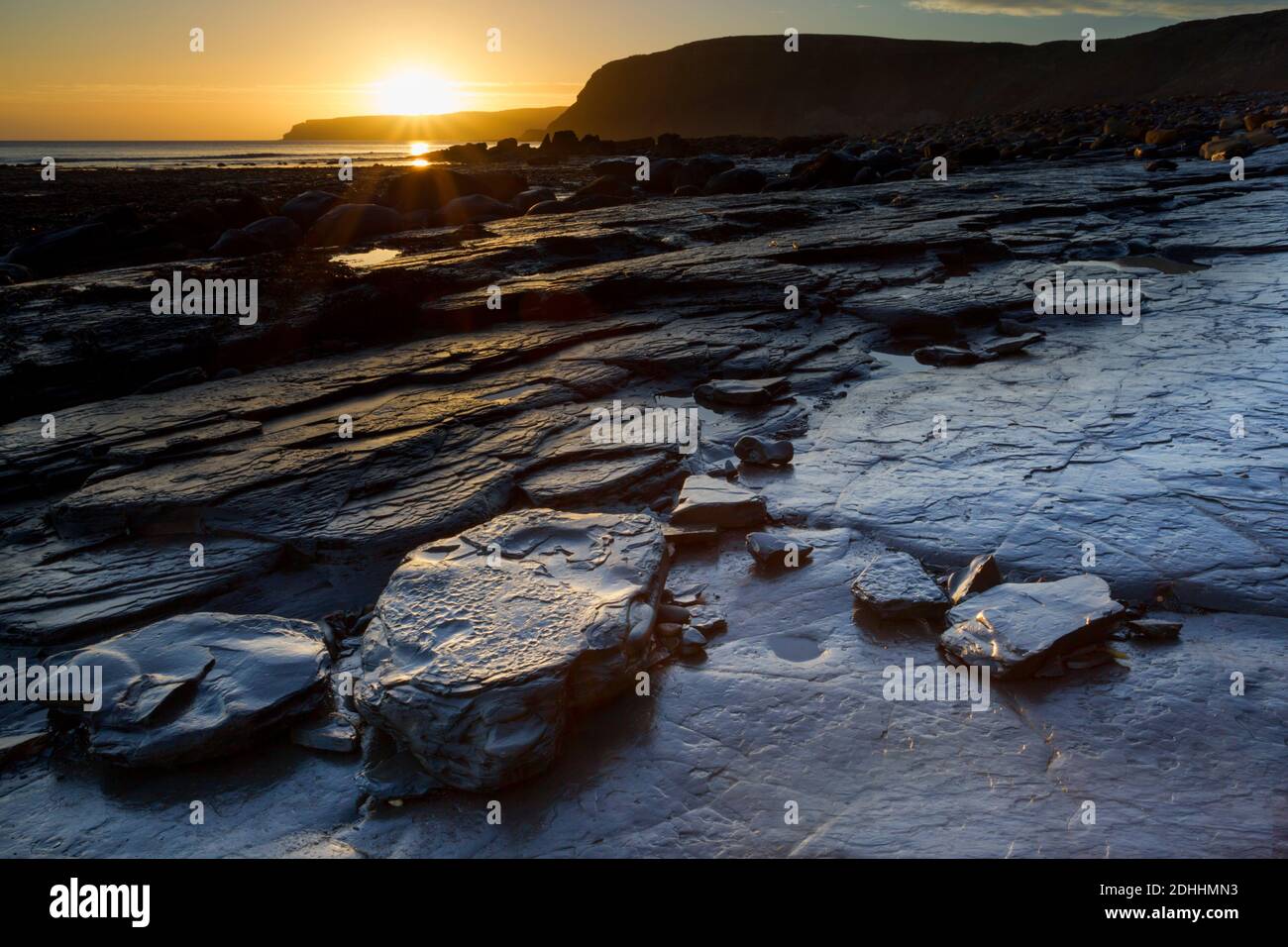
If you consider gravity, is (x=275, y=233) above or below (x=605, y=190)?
below

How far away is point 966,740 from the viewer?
1.84 m

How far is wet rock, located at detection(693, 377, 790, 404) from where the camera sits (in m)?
4.32

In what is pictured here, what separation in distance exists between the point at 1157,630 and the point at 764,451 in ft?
5.71

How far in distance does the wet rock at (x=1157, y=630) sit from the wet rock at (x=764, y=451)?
5.33 ft

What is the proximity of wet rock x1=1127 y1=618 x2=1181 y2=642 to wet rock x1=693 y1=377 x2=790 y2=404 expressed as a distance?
2421 millimetres

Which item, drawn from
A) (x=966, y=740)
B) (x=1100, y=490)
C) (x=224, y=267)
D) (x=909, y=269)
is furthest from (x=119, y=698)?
(x=909, y=269)

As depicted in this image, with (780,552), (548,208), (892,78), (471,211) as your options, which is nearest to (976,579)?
(780,552)

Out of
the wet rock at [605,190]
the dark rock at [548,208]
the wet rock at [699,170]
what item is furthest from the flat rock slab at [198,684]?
the wet rock at [699,170]

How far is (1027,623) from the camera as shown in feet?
7.07

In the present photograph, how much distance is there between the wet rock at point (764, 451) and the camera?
3531 millimetres

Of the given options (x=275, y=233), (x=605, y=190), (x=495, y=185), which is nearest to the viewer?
(x=275, y=233)

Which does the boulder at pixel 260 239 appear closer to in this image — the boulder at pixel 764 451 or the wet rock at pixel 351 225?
the wet rock at pixel 351 225

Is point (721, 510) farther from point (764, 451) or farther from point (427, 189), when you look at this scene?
point (427, 189)

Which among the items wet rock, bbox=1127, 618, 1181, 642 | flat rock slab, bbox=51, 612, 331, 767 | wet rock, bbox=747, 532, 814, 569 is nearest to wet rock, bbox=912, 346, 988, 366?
wet rock, bbox=747, 532, 814, 569
